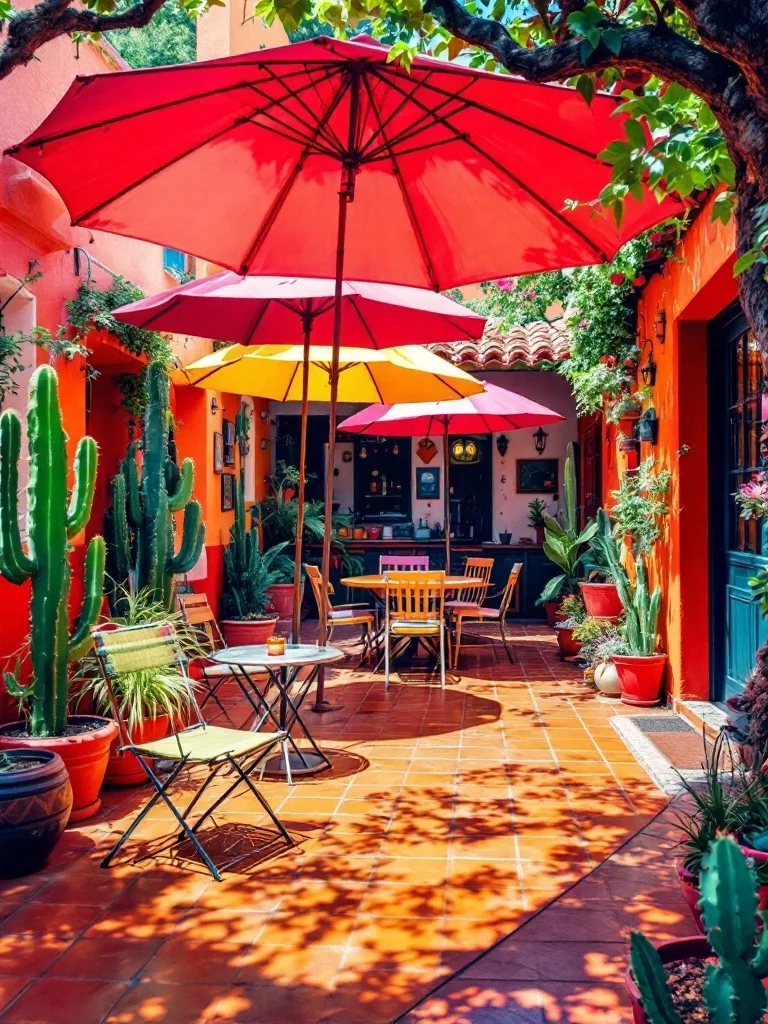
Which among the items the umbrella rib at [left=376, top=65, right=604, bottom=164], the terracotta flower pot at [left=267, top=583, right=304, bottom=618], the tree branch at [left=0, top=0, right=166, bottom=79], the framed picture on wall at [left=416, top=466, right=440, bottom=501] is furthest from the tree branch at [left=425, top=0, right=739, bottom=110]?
the framed picture on wall at [left=416, top=466, right=440, bottom=501]

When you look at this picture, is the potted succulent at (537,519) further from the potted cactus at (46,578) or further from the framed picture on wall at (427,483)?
the potted cactus at (46,578)

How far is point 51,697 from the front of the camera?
4047mm

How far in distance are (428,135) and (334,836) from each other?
112 inches

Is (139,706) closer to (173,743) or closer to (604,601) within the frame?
(173,743)

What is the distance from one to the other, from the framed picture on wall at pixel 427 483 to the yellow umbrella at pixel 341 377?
492cm

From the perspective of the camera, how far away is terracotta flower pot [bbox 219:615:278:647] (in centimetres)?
828

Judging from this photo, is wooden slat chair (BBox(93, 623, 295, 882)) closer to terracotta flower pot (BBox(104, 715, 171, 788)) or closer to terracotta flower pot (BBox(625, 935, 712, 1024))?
terracotta flower pot (BBox(104, 715, 171, 788))

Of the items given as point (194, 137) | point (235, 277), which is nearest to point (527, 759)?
point (235, 277)

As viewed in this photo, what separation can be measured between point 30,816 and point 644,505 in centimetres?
428

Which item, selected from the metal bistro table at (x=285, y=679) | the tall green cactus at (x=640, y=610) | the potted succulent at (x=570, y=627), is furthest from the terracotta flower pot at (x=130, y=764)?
the potted succulent at (x=570, y=627)

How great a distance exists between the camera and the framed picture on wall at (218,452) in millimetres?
8648

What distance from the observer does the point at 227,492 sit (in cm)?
915

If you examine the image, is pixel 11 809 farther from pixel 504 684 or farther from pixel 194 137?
pixel 504 684

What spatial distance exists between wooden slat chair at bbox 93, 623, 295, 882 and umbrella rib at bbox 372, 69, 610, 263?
7.94 feet
